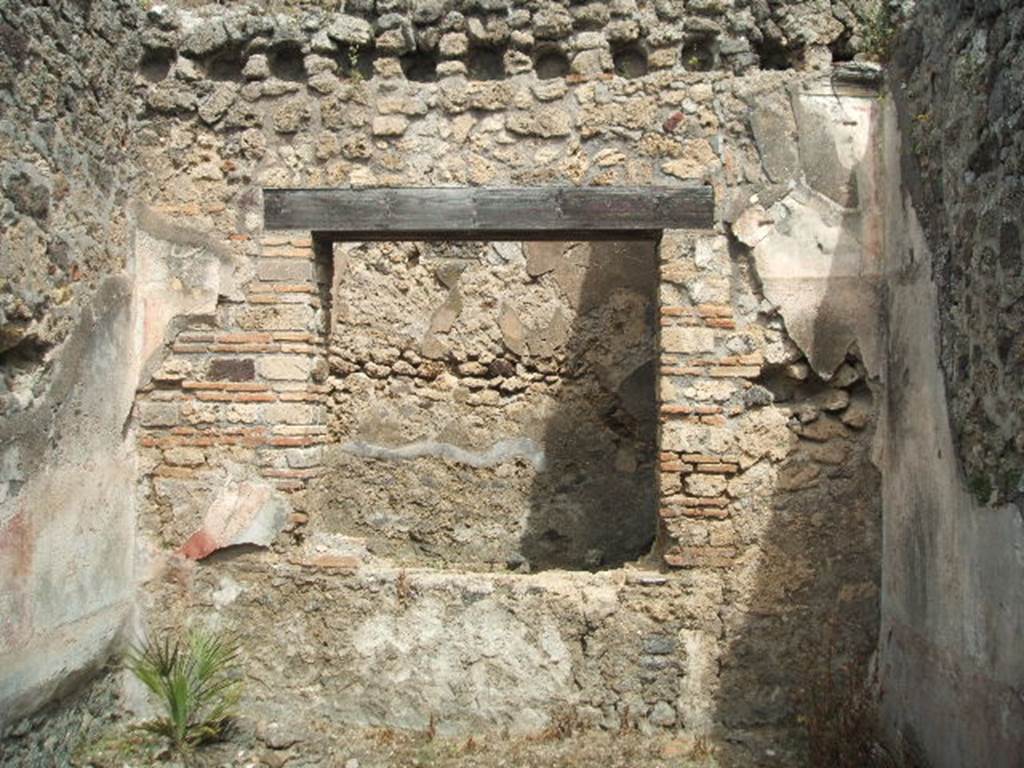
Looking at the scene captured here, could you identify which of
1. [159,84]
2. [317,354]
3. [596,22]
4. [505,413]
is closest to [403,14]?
[596,22]

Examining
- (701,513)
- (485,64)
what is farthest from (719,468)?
(485,64)

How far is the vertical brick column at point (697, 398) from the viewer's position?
420 centimetres

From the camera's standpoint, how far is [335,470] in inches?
249

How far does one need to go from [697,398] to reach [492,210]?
3.95 ft

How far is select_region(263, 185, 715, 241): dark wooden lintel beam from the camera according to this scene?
427 centimetres

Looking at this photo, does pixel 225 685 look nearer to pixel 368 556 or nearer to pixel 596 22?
pixel 368 556

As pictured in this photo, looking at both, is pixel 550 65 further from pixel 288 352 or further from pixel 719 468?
pixel 719 468

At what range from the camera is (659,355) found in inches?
170

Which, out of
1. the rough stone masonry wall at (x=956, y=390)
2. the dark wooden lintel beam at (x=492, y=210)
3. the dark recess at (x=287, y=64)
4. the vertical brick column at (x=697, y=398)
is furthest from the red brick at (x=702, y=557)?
the dark recess at (x=287, y=64)

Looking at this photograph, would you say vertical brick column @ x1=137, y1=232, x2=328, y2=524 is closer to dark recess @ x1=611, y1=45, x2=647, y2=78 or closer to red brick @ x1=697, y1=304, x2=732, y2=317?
dark recess @ x1=611, y1=45, x2=647, y2=78

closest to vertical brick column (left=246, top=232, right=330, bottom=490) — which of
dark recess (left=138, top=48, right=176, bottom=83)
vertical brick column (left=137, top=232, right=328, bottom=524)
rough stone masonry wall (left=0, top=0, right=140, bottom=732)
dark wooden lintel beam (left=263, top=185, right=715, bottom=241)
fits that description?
vertical brick column (left=137, top=232, right=328, bottom=524)

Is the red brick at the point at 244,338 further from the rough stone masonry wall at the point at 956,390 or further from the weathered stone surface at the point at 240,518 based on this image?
the rough stone masonry wall at the point at 956,390

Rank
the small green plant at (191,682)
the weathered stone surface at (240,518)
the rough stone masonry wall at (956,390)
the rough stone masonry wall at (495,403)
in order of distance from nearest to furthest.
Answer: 1. the rough stone masonry wall at (956,390)
2. the small green plant at (191,682)
3. the weathered stone surface at (240,518)
4. the rough stone masonry wall at (495,403)

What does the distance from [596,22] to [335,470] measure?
3.27 m
